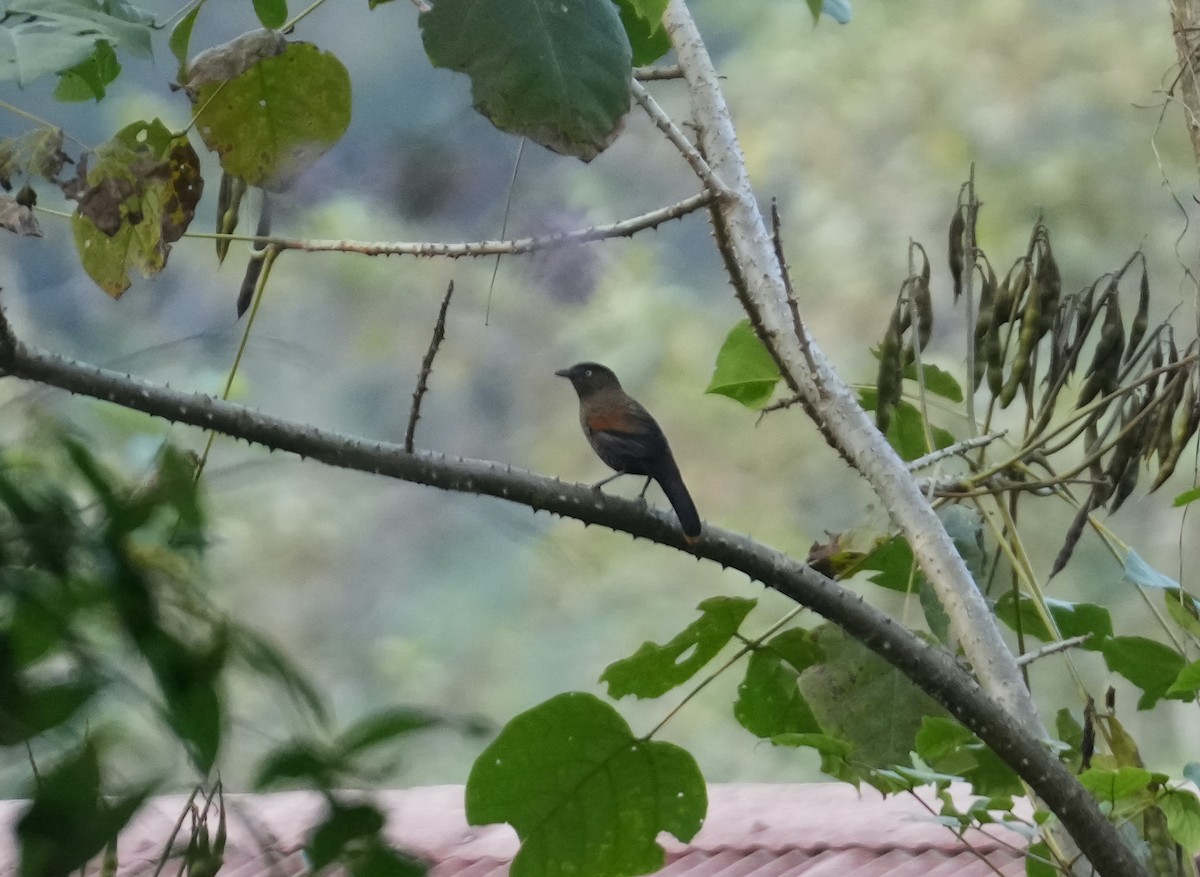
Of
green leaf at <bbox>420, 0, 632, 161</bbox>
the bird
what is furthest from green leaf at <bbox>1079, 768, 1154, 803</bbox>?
green leaf at <bbox>420, 0, 632, 161</bbox>

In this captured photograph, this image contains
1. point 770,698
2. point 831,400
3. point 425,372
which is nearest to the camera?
point 425,372

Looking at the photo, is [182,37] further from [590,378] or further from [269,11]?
[590,378]

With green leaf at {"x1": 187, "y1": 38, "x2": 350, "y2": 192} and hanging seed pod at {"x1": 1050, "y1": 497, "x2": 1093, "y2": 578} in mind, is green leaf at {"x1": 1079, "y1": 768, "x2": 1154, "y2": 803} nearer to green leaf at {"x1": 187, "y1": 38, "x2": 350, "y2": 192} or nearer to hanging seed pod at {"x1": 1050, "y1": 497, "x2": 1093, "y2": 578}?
hanging seed pod at {"x1": 1050, "y1": 497, "x2": 1093, "y2": 578}

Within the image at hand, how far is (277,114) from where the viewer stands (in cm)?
70

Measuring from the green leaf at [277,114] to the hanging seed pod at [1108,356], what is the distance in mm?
637

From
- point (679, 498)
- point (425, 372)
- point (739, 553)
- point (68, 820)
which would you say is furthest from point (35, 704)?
point (679, 498)

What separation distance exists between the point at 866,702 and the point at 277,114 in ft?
1.89

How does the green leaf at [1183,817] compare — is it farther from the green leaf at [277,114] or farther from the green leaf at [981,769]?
the green leaf at [277,114]

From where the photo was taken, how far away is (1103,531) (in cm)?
105

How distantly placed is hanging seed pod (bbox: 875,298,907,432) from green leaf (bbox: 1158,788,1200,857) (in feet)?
1.17

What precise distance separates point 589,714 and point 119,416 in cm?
43

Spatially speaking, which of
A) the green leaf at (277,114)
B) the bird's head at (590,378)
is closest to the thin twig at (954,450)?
the bird's head at (590,378)

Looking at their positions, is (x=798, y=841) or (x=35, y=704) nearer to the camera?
(x=35, y=704)

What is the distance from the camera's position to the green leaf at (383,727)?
0.73 ft
